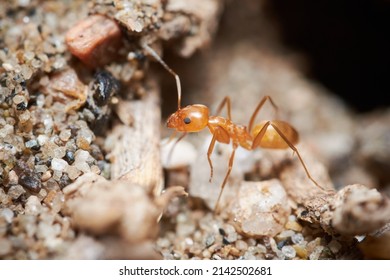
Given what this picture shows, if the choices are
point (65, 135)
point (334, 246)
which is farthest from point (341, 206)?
point (65, 135)

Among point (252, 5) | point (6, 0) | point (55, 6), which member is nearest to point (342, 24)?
point (252, 5)

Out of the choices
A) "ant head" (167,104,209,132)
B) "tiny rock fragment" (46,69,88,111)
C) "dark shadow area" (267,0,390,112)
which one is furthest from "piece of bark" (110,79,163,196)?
"dark shadow area" (267,0,390,112)

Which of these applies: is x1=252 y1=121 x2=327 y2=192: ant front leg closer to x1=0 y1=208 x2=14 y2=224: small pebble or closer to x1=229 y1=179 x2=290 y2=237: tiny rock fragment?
x1=229 y1=179 x2=290 y2=237: tiny rock fragment

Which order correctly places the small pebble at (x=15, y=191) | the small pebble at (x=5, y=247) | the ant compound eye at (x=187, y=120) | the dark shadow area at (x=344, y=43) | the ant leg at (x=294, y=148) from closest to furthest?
1. the small pebble at (x=5, y=247)
2. the small pebble at (x=15, y=191)
3. the ant leg at (x=294, y=148)
4. the ant compound eye at (x=187, y=120)
5. the dark shadow area at (x=344, y=43)

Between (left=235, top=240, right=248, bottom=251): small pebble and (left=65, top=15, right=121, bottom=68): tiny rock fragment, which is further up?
(left=65, top=15, right=121, bottom=68): tiny rock fragment

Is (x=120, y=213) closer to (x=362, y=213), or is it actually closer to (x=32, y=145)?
(x=32, y=145)

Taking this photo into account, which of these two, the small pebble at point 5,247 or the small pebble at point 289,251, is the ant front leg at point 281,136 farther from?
the small pebble at point 5,247

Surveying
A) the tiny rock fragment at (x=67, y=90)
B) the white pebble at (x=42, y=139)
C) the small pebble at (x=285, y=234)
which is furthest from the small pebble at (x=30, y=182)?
the small pebble at (x=285, y=234)
